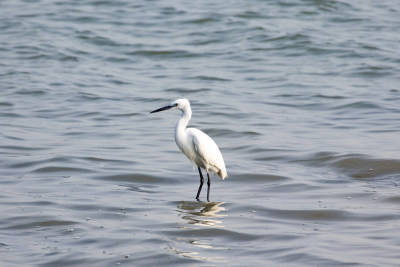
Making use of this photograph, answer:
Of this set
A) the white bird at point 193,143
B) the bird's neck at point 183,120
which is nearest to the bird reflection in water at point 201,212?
the white bird at point 193,143

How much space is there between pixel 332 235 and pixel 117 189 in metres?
2.52

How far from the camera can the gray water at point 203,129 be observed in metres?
5.73

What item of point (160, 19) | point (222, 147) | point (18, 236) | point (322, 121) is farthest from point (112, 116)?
point (160, 19)

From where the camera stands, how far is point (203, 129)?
33.8 ft

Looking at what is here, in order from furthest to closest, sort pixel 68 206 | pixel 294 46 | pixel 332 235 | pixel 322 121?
pixel 294 46
pixel 322 121
pixel 68 206
pixel 332 235

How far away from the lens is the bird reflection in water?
6.33 m

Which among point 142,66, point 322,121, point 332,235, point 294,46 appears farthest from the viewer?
point 294,46

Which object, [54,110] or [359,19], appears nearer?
[54,110]

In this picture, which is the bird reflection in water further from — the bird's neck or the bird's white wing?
the bird's neck

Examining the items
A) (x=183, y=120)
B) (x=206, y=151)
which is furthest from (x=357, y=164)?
(x=183, y=120)

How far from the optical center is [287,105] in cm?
1152

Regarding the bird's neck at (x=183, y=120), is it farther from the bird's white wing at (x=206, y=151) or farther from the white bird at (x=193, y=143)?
the bird's white wing at (x=206, y=151)

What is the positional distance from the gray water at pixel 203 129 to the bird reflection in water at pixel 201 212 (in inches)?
1.0

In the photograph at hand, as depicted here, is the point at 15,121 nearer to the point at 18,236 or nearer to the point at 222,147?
the point at 222,147
